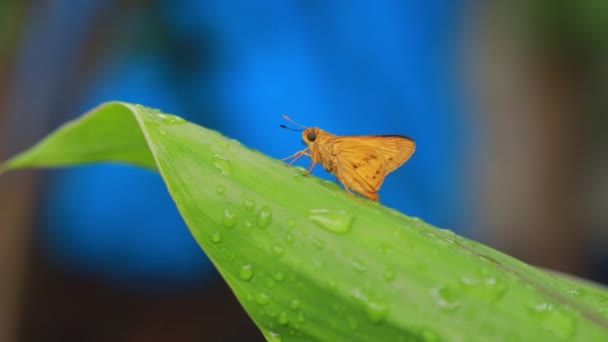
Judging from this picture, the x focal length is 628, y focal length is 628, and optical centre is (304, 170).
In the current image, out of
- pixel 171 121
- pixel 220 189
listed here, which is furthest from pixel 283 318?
pixel 171 121

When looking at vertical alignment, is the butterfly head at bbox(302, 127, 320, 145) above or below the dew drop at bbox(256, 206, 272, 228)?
above

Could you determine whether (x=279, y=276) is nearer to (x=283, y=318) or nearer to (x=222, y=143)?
(x=283, y=318)

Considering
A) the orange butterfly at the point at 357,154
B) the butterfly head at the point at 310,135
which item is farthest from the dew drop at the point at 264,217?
the butterfly head at the point at 310,135

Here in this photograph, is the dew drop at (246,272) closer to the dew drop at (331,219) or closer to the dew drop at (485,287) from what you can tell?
the dew drop at (331,219)

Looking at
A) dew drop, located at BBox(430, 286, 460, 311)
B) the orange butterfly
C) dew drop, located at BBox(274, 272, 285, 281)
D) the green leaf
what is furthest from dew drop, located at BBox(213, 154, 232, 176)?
the orange butterfly

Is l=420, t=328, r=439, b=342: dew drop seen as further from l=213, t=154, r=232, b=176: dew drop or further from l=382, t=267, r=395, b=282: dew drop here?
l=213, t=154, r=232, b=176: dew drop

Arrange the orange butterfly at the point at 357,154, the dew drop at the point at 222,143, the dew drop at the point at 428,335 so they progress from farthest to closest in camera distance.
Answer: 1. the orange butterfly at the point at 357,154
2. the dew drop at the point at 222,143
3. the dew drop at the point at 428,335

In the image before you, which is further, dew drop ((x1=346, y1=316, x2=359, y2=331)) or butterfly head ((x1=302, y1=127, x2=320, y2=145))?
butterfly head ((x1=302, y1=127, x2=320, y2=145))

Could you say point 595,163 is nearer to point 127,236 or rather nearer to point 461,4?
point 461,4
